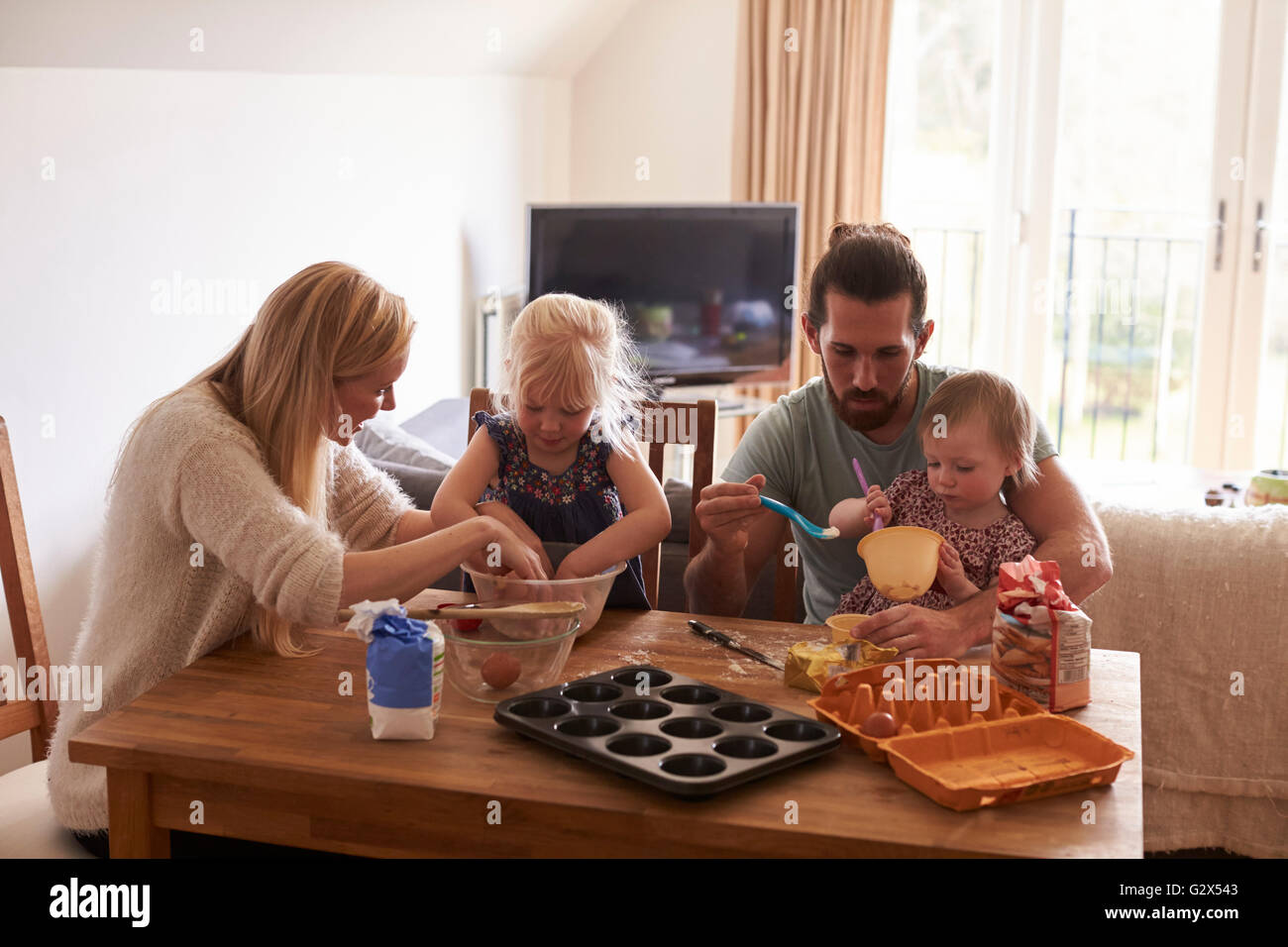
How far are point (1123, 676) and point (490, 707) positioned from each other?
0.77 m

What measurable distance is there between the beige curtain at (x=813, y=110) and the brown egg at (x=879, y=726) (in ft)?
11.7

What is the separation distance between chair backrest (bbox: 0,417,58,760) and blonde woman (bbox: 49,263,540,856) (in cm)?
42

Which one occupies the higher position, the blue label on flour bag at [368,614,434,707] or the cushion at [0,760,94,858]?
the blue label on flour bag at [368,614,434,707]

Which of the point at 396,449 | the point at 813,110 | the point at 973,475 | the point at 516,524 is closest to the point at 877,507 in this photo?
the point at 973,475

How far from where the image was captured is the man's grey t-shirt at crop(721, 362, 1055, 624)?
6.42 ft

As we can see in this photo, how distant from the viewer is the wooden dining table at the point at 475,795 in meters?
1.07

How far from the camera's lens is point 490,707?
133 cm

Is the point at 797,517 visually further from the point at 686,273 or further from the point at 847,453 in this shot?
the point at 686,273

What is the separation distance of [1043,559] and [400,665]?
0.93 meters

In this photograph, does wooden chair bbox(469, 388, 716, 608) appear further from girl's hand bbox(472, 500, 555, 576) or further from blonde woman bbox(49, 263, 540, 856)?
blonde woman bbox(49, 263, 540, 856)

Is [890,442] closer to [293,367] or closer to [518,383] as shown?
[518,383]

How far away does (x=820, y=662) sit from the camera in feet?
4.51

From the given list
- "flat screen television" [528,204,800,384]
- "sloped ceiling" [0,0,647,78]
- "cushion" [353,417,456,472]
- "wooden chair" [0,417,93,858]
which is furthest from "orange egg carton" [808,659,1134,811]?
"flat screen television" [528,204,800,384]
